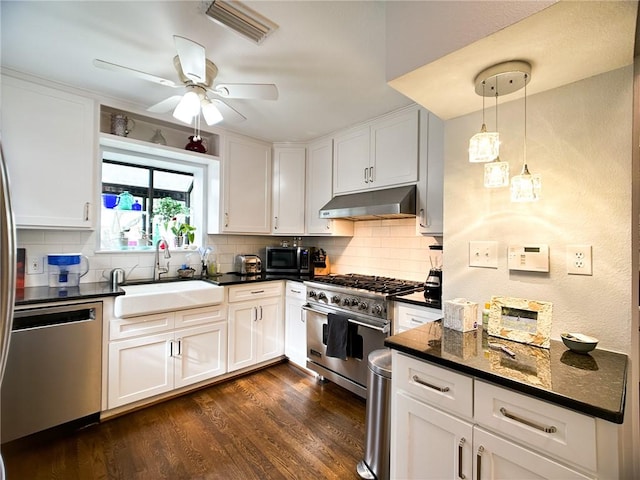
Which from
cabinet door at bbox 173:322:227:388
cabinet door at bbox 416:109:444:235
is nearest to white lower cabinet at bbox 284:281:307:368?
cabinet door at bbox 173:322:227:388

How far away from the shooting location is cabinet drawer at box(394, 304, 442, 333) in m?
1.95

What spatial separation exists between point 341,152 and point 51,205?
2390 millimetres

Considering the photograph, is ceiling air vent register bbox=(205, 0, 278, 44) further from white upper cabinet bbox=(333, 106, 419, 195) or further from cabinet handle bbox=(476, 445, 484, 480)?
cabinet handle bbox=(476, 445, 484, 480)

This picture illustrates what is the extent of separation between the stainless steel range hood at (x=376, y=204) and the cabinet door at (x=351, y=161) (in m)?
0.10

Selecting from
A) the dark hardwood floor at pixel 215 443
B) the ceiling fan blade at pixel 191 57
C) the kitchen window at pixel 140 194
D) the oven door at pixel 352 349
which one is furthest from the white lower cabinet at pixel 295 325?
the ceiling fan blade at pixel 191 57

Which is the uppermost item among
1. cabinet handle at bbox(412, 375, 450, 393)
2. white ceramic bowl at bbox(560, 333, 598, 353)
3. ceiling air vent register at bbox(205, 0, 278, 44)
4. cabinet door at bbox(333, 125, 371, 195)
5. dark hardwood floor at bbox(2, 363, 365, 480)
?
ceiling air vent register at bbox(205, 0, 278, 44)

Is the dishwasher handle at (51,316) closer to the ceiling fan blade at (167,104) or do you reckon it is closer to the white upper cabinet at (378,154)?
the ceiling fan blade at (167,104)

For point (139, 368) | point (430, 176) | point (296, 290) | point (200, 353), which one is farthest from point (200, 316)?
point (430, 176)

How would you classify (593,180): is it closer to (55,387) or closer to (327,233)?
(327,233)

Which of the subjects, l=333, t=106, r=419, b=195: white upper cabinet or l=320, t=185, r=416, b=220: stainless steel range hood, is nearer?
l=320, t=185, r=416, b=220: stainless steel range hood

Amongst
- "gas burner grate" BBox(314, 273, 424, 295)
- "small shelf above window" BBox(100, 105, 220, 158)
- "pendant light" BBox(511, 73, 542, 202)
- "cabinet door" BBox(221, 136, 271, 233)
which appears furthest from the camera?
"cabinet door" BBox(221, 136, 271, 233)

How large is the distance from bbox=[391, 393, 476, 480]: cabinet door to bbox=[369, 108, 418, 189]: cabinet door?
1.72 m

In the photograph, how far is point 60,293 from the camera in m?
2.00

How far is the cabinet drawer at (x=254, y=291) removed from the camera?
9.00 feet
